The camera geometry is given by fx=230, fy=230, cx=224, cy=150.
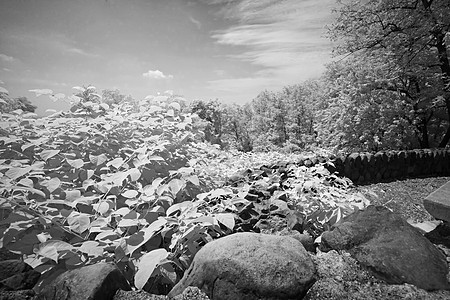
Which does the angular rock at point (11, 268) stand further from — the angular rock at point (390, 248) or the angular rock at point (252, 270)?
the angular rock at point (390, 248)

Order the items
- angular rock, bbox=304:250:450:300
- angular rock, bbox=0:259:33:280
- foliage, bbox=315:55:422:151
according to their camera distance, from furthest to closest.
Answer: foliage, bbox=315:55:422:151, angular rock, bbox=0:259:33:280, angular rock, bbox=304:250:450:300

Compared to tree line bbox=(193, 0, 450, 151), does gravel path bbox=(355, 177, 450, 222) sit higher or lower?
lower

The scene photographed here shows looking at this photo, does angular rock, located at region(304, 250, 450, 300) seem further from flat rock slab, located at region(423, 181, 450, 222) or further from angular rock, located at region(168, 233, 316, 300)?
flat rock slab, located at region(423, 181, 450, 222)

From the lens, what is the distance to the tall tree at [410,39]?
9492 millimetres

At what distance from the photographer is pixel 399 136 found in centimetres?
1116

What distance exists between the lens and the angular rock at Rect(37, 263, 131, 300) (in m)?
1.01

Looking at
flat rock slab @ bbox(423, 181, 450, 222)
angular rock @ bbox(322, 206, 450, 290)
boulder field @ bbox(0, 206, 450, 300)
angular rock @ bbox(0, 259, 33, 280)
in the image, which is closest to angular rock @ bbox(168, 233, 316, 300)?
boulder field @ bbox(0, 206, 450, 300)

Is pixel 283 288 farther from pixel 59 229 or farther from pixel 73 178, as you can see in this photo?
pixel 73 178

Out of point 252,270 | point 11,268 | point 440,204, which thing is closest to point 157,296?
point 252,270

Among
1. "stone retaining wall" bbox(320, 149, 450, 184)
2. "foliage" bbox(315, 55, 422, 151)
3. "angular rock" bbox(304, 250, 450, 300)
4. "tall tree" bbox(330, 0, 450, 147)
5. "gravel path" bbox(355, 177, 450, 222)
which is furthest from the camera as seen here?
"foliage" bbox(315, 55, 422, 151)

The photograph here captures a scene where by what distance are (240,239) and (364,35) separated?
44.8 ft

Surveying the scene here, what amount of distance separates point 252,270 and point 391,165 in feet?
24.6

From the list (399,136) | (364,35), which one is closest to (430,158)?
(399,136)

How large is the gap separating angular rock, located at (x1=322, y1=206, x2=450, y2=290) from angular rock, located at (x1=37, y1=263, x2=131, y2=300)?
→ 1.18m
